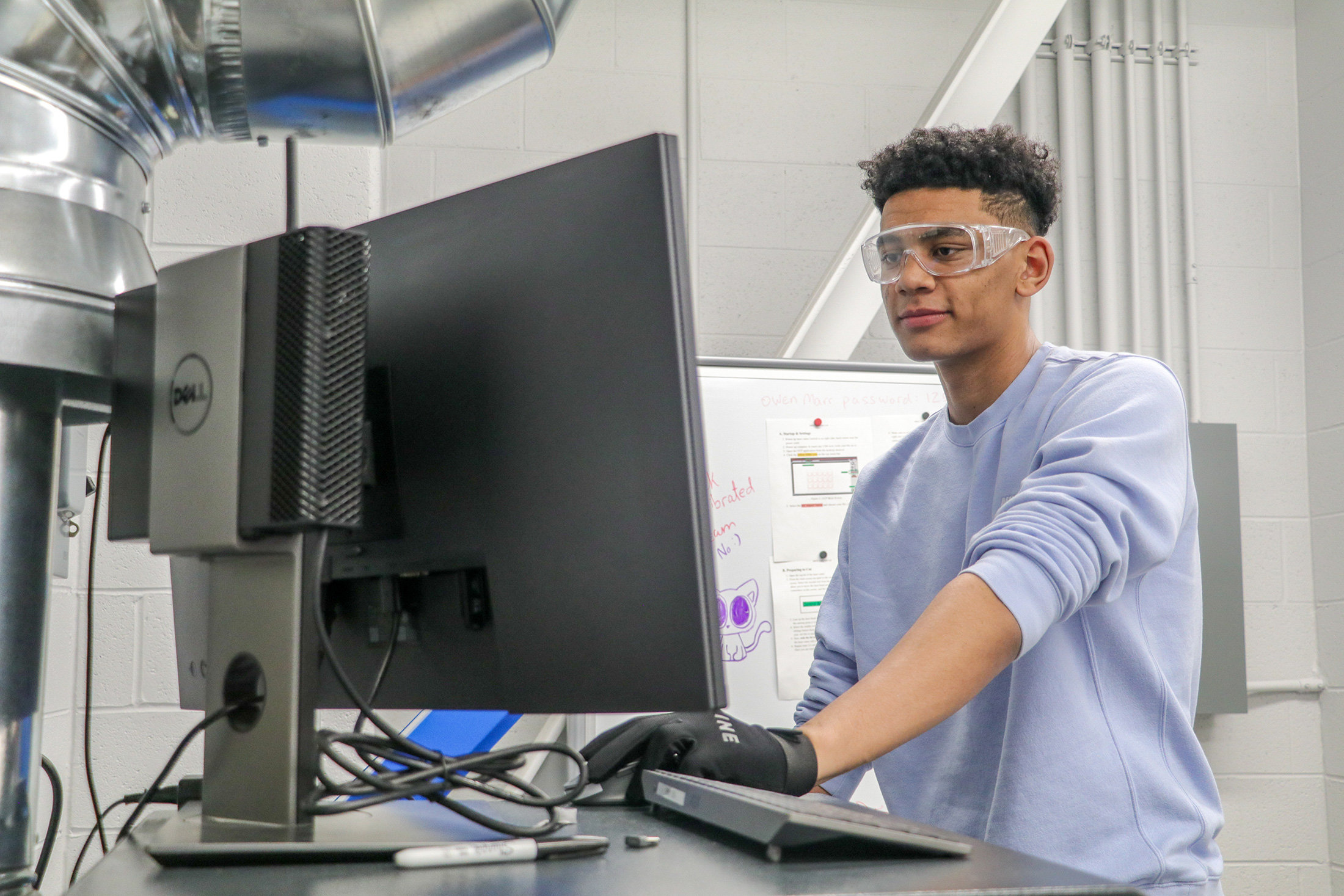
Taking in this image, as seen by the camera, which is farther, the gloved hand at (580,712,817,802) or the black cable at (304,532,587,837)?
the gloved hand at (580,712,817,802)

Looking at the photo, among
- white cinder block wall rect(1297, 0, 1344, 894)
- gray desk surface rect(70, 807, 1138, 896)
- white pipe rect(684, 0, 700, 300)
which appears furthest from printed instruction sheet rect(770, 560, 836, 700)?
gray desk surface rect(70, 807, 1138, 896)

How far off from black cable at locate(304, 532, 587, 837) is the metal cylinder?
1.24 ft

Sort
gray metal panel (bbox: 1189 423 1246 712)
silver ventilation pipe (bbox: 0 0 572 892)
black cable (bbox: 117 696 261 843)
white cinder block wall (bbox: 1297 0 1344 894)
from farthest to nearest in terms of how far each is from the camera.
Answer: white cinder block wall (bbox: 1297 0 1344 894) < gray metal panel (bbox: 1189 423 1246 712) < silver ventilation pipe (bbox: 0 0 572 892) < black cable (bbox: 117 696 261 843)

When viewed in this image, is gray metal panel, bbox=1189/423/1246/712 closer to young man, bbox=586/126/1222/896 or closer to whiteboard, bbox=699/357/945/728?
whiteboard, bbox=699/357/945/728

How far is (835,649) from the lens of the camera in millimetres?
1321

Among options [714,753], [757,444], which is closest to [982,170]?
[714,753]

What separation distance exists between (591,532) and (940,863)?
252 millimetres

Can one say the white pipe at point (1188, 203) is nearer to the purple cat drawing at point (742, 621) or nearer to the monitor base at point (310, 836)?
the purple cat drawing at point (742, 621)

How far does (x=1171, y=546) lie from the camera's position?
3.46 feet

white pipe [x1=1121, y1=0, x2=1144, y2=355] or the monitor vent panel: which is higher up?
white pipe [x1=1121, y1=0, x2=1144, y2=355]

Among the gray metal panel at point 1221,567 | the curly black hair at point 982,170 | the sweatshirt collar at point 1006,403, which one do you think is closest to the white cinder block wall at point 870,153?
the gray metal panel at point 1221,567

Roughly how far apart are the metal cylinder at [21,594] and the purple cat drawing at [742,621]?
62.4 inches

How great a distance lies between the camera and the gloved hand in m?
0.77

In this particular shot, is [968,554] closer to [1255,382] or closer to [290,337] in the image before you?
[290,337]
